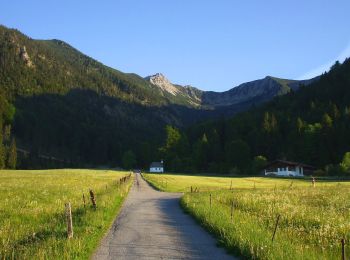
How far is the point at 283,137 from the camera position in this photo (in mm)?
151500

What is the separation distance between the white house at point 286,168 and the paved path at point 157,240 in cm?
10415

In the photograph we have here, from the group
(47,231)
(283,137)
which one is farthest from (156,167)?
(47,231)

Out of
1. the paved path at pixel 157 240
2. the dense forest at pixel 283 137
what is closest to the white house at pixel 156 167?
the dense forest at pixel 283 137

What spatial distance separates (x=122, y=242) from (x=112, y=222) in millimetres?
5848

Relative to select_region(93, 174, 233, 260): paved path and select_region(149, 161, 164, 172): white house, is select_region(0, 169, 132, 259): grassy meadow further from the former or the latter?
select_region(149, 161, 164, 172): white house

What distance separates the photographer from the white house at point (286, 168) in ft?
408

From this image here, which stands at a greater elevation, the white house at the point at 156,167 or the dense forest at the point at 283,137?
the dense forest at the point at 283,137

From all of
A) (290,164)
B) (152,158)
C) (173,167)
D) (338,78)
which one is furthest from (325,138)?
(152,158)

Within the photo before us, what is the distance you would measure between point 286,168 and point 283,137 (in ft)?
88.1

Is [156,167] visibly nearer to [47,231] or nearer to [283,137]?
[283,137]

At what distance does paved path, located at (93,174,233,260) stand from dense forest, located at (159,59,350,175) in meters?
84.2

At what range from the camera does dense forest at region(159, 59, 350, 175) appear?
125 meters

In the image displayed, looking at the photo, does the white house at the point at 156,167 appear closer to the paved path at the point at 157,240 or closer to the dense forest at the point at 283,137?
the dense forest at the point at 283,137

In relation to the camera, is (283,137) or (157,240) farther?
(283,137)
